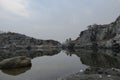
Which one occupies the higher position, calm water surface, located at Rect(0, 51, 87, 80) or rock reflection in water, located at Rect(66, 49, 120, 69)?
rock reflection in water, located at Rect(66, 49, 120, 69)

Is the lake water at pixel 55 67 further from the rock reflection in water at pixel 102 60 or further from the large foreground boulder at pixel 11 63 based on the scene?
the large foreground boulder at pixel 11 63

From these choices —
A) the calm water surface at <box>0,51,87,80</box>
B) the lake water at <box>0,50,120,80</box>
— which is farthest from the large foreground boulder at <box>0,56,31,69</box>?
the calm water surface at <box>0,51,87,80</box>

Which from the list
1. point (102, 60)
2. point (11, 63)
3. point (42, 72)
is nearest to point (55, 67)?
point (42, 72)

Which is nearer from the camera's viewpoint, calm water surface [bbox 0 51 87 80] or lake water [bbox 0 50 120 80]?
calm water surface [bbox 0 51 87 80]

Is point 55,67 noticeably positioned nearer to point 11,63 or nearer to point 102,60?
point 11,63

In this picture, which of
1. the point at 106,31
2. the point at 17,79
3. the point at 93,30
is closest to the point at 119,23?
the point at 106,31

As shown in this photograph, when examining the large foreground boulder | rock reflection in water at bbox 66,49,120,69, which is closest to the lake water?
rock reflection in water at bbox 66,49,120,69

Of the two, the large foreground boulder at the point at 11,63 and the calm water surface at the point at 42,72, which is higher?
the large foreground boulder at the point at 11,63

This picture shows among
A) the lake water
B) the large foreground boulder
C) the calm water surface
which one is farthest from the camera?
the large foreground boulder

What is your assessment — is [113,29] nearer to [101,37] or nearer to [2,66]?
[101,37]

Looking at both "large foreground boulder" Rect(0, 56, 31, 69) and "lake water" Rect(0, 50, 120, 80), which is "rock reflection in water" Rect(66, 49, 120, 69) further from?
"large foreground boulder" Rect(0, 56, 31, 69)

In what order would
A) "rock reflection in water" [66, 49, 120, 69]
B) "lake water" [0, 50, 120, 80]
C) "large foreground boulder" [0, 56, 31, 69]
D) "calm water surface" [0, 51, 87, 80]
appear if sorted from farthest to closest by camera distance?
1. "rock reflection in water" [66, 49, 120, 69]
2. "large foreground boulder" [0, 56, 31, 69]
3. "lake water" [0, 50, 120, 80]
4. "calm water surface" [0, 51, 87, 80]

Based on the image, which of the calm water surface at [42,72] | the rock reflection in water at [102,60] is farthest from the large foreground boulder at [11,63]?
the rock reflection in water at [102,60]

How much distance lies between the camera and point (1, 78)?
2662 cm
